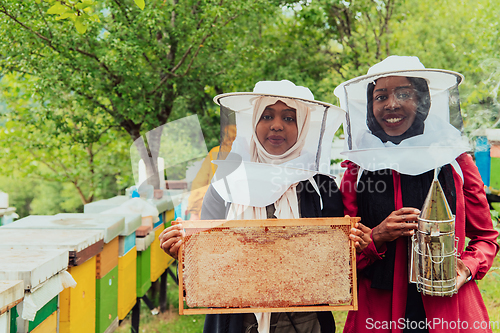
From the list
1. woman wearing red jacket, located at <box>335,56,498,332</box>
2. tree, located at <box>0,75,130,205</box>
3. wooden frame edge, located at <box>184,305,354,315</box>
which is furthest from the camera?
→ tree, located at <box>0,75,130,205</box>

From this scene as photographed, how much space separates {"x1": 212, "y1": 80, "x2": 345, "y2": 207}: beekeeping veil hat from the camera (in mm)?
1866

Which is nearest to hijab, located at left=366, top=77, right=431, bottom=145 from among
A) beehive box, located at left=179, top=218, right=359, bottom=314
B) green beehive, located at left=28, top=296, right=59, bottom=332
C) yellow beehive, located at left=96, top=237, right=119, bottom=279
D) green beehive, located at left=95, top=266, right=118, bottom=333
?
beehive box, located at left=179, top=218, right=359, bottom=314

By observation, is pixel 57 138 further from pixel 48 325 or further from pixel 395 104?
pixel 395 104

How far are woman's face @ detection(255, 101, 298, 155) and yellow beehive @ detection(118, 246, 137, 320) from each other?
198 cm

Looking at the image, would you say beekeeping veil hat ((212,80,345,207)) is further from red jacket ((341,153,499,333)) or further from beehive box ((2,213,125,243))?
beehive box ((2,213,125,243))

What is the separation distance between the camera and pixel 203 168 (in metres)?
2.07

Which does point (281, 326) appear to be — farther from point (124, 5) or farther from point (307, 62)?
point (307, 62)

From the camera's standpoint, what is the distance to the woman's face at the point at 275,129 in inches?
76.7

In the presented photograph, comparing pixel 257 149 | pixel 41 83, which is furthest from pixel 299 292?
pixel 41 83

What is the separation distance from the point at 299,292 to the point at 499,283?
4864 millimetres

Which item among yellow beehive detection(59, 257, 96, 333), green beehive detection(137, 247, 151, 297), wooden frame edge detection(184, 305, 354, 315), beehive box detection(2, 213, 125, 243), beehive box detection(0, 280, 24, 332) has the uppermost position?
beehive box detection(2, 213, 125, 243)

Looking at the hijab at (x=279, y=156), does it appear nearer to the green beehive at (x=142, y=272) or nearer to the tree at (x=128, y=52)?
the green beehive at (x=142, y=272)

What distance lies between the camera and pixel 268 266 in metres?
1.78

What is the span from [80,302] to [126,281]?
1.08 meters
